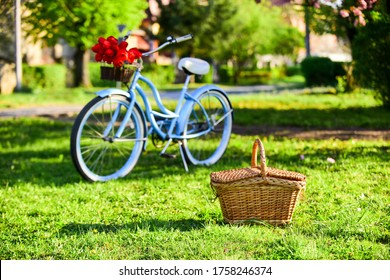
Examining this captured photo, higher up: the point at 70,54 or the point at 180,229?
the point at 70,54

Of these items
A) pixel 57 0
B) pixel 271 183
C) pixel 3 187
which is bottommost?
pixel 3 187

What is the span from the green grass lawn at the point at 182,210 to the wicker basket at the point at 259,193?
124 millimetres

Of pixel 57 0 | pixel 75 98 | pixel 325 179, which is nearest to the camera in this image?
pixel 325 179

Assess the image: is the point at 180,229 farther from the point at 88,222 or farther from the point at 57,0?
the point at 57,0

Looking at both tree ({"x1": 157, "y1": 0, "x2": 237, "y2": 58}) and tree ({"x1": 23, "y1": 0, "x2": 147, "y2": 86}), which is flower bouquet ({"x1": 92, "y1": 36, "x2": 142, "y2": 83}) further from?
tree ({"x1": 157, "y1": 0, "x2": 237, "y2": 58})

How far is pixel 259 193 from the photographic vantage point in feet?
14.5

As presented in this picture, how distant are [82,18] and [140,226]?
17836mm

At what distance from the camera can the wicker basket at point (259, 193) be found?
4.35m

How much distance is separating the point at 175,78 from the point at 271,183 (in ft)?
113

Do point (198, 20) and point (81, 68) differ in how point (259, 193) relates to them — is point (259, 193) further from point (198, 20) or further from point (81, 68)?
point (198, 20)

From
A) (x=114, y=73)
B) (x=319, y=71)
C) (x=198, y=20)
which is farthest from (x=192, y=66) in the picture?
(x=198, y=20)

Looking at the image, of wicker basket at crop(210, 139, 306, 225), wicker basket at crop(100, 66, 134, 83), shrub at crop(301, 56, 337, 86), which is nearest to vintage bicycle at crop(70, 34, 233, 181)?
wicker basket at crop(100, 66, 134, 83)

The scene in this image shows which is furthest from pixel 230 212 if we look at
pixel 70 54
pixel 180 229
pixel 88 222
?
pixel 70 54

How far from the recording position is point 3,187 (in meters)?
6.33
